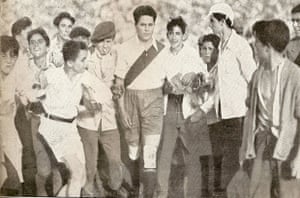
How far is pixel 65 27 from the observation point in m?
1.35

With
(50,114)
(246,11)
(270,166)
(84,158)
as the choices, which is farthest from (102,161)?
(246,11)

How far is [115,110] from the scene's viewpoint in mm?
1326

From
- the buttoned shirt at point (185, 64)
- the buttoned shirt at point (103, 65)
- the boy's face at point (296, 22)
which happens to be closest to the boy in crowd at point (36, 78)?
the buttoned shirt at point (103, 65)

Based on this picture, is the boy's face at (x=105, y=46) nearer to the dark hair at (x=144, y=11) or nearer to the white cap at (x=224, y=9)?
the dark hair at (x=144, y=11)

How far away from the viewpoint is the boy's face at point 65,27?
135 cm

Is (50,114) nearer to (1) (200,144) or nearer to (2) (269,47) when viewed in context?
(1) (200,144)

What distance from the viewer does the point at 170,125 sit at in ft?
4.30

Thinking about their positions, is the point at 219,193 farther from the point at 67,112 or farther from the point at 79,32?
the point at 79,32

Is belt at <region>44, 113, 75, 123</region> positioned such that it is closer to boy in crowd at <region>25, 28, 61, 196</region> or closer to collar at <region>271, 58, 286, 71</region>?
boy in crowd at <region>25, 28, 61, 196</region>

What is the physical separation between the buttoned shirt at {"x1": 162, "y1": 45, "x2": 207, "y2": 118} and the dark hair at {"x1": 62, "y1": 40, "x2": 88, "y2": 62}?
0.24 meters

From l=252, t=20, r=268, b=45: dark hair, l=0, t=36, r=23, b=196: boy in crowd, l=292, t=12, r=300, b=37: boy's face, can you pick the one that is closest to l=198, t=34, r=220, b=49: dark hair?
l=252, t=20, r=268, b=45: dark hair

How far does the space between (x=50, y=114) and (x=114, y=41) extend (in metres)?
0.28

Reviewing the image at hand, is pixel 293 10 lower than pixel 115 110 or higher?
higher

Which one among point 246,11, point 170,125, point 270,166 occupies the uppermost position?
point 246,11
